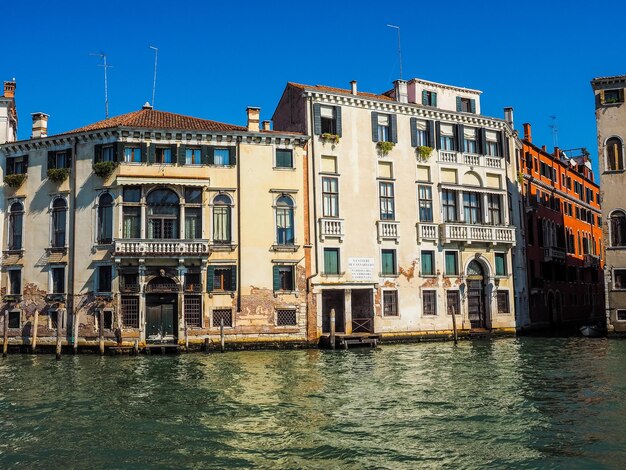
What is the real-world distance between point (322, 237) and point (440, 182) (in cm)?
695

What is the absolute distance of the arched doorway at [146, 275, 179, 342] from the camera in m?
26.0

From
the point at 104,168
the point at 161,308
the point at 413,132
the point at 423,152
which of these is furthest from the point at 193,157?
the point at 423,152

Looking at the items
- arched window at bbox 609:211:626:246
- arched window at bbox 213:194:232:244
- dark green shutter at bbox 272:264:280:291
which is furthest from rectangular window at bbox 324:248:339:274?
arched window at bbox 609:211:626:246

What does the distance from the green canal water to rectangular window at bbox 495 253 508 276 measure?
10459 millimetres

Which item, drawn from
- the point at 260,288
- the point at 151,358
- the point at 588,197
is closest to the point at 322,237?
the point at 260,288

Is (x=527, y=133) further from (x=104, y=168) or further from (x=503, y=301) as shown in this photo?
(x=104, y=168)

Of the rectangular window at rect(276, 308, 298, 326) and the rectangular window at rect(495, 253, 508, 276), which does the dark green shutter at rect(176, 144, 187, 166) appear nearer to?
the rectangular window at rect(276, 308, 298, 326)

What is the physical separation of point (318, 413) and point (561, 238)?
108 ft

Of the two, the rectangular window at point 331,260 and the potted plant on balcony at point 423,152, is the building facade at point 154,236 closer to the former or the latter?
the rectangular window at point 331,260

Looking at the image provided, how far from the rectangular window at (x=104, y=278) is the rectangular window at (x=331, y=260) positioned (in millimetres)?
9107

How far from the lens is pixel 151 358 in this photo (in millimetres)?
23359

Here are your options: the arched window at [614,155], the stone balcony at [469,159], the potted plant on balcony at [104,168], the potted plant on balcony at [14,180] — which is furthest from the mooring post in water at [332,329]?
the arched window at [614,155]

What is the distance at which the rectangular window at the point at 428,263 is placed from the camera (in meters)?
30.3

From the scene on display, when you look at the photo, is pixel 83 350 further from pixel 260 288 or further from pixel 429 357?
pixel 429 357
